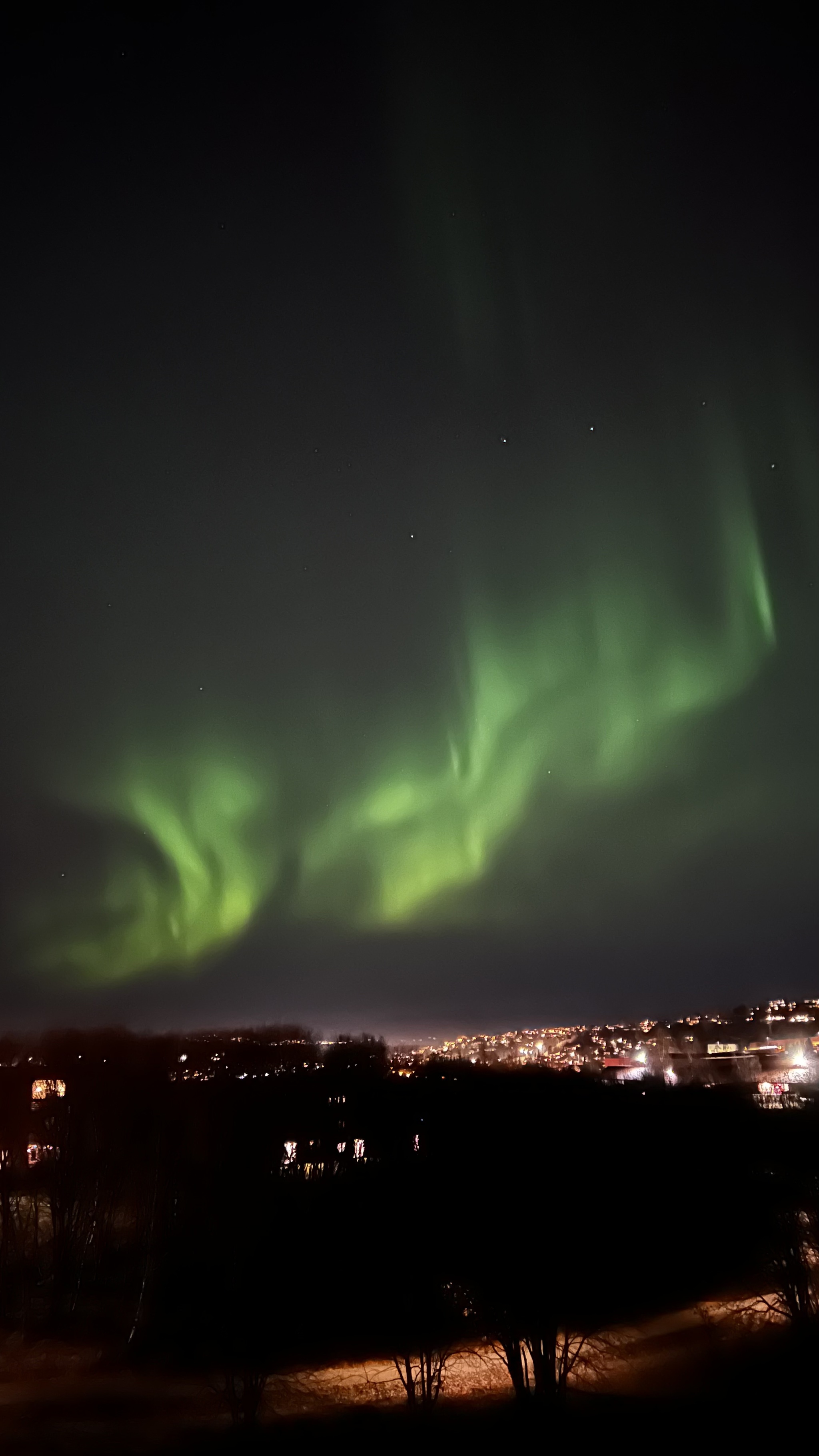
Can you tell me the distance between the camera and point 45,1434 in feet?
84.3

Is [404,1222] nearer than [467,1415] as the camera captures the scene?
No

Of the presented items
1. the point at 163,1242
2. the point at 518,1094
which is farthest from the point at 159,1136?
the point at 518,1094

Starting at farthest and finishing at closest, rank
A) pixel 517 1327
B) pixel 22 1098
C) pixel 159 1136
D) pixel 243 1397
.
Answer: pixel 22 1098 < pixel 159 1136 < pixel 517 1327 < pixel 243 1397

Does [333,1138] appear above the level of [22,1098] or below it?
below

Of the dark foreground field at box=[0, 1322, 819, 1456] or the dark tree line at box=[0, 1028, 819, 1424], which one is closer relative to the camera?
the dark foreground field at box=[0, 1322, 819, 1456]

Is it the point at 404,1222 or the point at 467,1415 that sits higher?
the point at 404,1222

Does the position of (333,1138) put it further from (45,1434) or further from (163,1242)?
(45,1434)

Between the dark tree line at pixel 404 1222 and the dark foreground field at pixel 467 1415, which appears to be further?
the dark tree line at pixel 404 1222

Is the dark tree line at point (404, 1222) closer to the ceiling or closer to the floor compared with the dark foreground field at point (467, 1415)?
closer to the ceiling

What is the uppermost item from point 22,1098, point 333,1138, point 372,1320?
point 22,1098

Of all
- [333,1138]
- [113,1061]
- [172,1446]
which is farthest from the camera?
[113,1061]

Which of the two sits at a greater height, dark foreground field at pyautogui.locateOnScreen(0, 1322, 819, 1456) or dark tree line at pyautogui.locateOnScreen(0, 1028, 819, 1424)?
dark tree line at pyautogui.locateOnScreen(0, 1028, 819, 1424)

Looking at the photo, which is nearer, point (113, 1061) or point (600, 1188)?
point (600, 1188)

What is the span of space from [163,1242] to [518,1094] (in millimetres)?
17916
